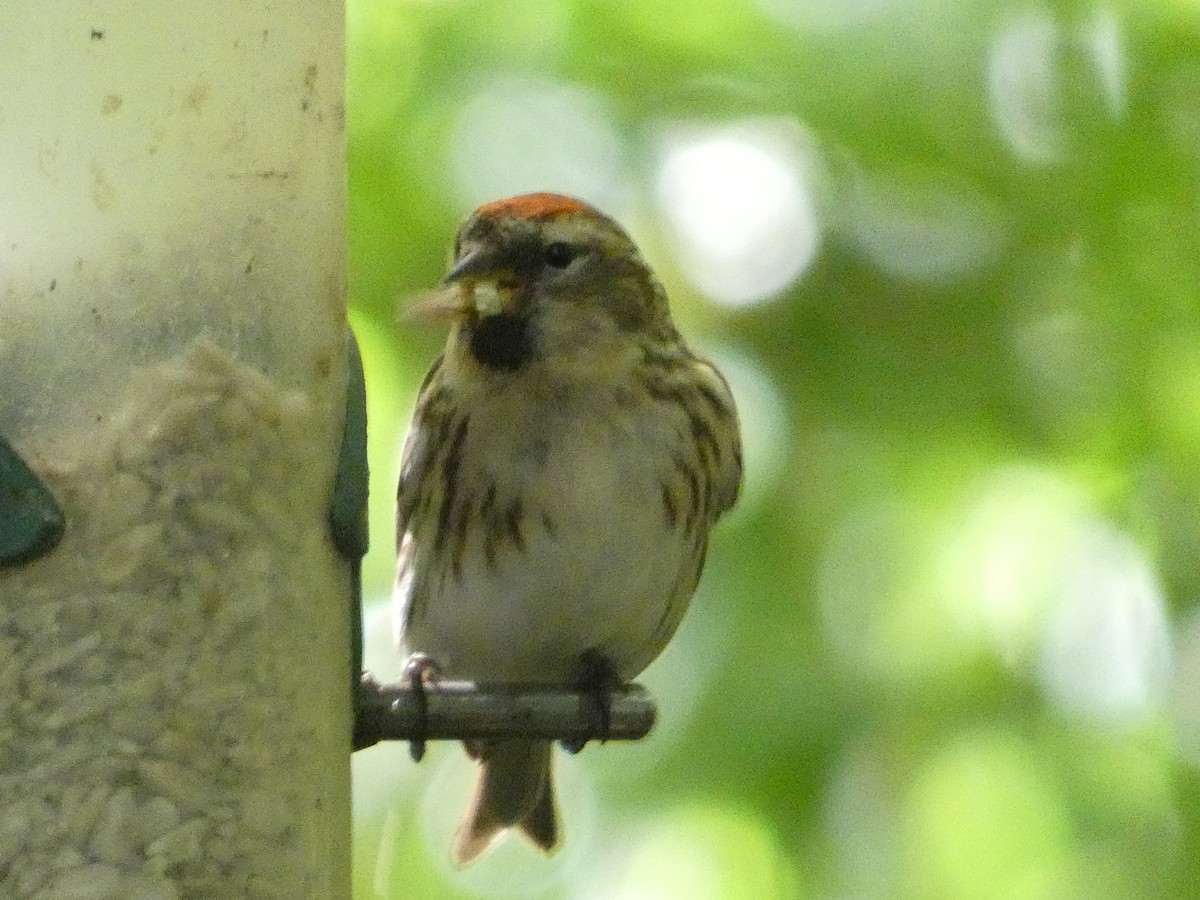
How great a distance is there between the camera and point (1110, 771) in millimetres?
3213

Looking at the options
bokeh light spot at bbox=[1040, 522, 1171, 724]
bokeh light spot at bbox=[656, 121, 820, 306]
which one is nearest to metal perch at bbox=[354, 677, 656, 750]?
bokeh light spot at bbox=[1040, 522, 1171, 724]

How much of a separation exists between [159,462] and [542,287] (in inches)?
37.7

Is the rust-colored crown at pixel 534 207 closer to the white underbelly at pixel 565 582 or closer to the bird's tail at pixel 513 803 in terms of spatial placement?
the white underbelly at pixel 565 582

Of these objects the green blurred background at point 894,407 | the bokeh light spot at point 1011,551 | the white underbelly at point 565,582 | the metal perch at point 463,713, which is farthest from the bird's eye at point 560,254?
the bokeh light spot at point 1011,551

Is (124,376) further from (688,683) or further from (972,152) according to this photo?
(972,152)

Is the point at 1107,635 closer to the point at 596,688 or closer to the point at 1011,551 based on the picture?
the point at 1011,551

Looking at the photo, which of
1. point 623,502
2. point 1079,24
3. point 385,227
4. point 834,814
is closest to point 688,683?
point 834,814

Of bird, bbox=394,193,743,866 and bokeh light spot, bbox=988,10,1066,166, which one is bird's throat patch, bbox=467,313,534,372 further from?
bokeh light spot, bbox=988,10,1066,166

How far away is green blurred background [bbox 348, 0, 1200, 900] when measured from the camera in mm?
3230

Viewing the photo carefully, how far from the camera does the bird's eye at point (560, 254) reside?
2.88 meters

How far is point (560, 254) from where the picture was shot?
9.52 ft

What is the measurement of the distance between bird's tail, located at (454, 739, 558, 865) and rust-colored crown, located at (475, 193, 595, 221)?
0.83 metres

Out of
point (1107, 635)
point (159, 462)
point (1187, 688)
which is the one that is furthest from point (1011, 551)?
point (159, 462)

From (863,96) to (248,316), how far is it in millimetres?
1552
